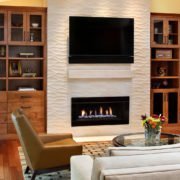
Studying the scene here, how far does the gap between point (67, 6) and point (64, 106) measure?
6.36 feet

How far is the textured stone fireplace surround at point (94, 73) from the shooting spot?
695cm

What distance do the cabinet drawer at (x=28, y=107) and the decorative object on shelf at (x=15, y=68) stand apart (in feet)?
2.03

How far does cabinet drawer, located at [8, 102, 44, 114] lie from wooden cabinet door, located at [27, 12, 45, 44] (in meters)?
1.20

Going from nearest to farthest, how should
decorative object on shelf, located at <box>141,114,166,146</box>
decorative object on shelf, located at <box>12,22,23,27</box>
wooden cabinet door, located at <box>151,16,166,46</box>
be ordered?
decorative object on shelf, located at <box>141,114,166,146</box> → decorative object on shelf, located at <box>12,22,23,27</box> → wooden cabinet door, located at <box>151,16,166,46</box>

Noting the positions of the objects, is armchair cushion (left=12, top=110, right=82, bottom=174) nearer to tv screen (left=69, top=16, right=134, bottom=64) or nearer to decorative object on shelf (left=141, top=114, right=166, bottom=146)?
decorative object on shelf (left=141, top=114, right=166, bottom=146)

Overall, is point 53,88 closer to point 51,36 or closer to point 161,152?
point 51,36

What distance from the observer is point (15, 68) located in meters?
7.14

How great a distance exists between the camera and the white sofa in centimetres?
233

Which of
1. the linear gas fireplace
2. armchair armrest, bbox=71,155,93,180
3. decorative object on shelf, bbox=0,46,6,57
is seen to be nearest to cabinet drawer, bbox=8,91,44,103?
the linear gas fireplace

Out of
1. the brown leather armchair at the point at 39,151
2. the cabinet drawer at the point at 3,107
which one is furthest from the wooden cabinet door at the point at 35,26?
the brown leather armchair at the point at 39,151

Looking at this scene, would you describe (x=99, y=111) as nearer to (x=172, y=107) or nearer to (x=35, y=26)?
(x=172, y=107)

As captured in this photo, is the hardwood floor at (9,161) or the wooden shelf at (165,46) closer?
the hardwood floor at (9,161)

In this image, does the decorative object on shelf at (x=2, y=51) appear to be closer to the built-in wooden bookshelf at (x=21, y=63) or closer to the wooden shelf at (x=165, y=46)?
the built-in wooden bookshelf at (x=21, y=63)

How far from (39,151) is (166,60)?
4.29 metres
